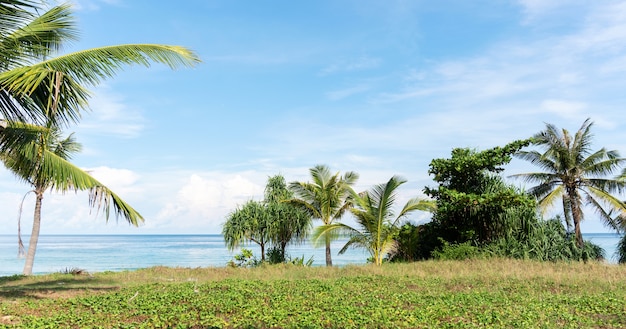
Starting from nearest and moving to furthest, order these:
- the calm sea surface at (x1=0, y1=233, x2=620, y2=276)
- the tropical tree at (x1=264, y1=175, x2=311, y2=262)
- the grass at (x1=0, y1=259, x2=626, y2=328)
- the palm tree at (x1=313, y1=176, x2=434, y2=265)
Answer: the grass at (x1=0, y1=259, x2=626, y2=328) → the palm tree at (x1=313, y1=176, x2=434, y2=265) → the tropical tree at (x1=264, y1=175, x2=311, y2=262) → the calm sea surface at (x1=0, y1=233, x2=620, y2=276)

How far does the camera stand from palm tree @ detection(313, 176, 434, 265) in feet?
60.4

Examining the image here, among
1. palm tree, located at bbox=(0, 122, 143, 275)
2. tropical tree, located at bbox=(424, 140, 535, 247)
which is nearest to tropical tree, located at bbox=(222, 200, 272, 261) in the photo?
tropical tree, located at bbox=(424, 140, 535, 247)

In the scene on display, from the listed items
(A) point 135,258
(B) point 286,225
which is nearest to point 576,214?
(B) point 286,225

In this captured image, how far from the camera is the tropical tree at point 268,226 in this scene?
76.5 feet

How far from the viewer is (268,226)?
75.8ft

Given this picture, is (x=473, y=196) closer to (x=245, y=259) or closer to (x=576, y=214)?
(x=576, y=214)

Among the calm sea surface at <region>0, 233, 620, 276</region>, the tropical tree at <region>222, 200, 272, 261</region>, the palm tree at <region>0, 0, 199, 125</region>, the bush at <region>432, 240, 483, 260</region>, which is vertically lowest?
the calm sea surface at <region>0, 233, 620, 276</region>

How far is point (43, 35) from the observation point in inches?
406

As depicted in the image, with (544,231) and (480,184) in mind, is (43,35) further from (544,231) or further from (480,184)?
(544,231)

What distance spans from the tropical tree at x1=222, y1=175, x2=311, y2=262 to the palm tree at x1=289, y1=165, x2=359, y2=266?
120 cm

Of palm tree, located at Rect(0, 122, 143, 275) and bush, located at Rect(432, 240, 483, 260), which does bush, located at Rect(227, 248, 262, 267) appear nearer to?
bush, located at Rect(432, 240, 483, 260)

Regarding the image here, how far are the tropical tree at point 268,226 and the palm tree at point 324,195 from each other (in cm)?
120

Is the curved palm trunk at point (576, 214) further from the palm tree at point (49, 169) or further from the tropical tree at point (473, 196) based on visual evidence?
the palm tree at point (49, 169)

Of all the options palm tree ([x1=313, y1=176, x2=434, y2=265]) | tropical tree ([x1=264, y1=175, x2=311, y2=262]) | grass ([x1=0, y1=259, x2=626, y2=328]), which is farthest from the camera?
tropical tree ([x1=264, y1=175, x2=311, y2=262])
